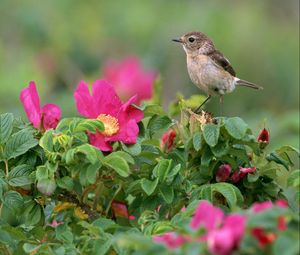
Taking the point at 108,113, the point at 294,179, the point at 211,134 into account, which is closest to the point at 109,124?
the point at 108,113

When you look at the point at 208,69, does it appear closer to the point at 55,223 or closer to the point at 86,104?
the point at 86,104

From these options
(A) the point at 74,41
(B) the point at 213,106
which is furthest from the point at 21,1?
(B) the point at 213,106

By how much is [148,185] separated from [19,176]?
331 mm

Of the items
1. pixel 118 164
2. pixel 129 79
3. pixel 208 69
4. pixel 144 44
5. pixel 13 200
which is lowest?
pixel 144 44

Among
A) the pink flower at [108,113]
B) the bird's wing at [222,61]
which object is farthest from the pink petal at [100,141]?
the bird's wing at [222,61]

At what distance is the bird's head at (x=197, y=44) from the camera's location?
203 inches

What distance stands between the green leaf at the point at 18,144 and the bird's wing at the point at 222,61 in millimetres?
2378

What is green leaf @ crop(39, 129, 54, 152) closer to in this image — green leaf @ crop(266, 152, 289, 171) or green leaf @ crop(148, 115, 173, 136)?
green leaf @ crop(148, 115, 173, 136)

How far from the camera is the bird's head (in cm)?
516

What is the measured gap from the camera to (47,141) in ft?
8.77

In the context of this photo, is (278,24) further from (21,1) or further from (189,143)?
(189,143)

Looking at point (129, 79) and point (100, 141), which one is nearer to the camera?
point (100, 141)

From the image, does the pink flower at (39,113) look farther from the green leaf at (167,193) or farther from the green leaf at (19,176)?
the green leaf at (167,193)

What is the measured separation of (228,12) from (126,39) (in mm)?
1106
